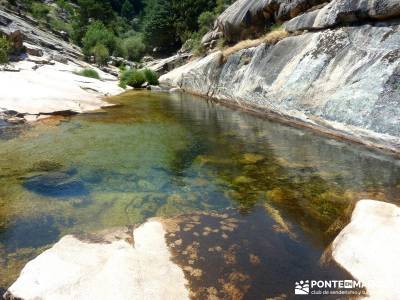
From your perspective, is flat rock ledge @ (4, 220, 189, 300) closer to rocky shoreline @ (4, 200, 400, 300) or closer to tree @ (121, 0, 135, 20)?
rocky shoreline @ (4, 200, 400, 300)

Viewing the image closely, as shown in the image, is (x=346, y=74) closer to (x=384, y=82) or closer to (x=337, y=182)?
(x=384, y=82)

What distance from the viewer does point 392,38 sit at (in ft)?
49.0

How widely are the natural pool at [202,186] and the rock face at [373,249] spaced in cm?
40

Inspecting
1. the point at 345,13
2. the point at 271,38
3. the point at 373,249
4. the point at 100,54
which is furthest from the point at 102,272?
the point at 100,54

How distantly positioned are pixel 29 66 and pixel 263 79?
886 inches

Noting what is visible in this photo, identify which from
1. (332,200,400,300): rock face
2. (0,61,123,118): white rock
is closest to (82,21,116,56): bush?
(0,61,123,118): white rock

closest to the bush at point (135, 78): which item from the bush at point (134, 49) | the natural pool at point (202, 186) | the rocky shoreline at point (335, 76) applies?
the rocky shoreline at point (335, 76)

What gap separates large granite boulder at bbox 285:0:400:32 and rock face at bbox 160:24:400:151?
47 centimetres

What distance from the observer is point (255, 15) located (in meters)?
29.5

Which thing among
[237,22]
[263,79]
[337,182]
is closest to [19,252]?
[337,182]

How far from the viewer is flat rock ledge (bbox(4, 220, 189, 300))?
5008 mm

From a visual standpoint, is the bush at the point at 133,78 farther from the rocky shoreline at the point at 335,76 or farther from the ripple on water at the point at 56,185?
the ripple on water at the point at 56,185
